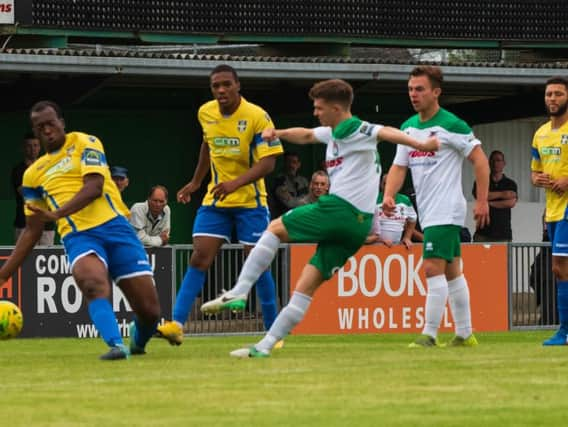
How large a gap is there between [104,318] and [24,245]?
892 mm

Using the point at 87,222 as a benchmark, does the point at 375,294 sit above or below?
below

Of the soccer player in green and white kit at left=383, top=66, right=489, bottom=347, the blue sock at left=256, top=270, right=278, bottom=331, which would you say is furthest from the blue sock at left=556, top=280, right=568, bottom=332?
the blue sock at left=256, top=270, right=278, bottom=331

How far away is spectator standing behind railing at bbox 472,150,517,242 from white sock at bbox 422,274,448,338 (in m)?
9.42

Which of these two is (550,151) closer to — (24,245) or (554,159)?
(554,159)

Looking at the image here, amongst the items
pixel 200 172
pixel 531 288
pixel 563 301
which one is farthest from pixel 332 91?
pixel 531 288

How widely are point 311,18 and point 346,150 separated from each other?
1310 centimetres

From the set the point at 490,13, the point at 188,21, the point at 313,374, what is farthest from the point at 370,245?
the point at 313,374

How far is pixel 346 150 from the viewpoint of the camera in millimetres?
11922

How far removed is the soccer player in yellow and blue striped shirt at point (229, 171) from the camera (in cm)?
1387

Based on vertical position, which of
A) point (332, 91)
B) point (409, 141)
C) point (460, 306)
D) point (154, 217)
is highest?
point (332, 91)

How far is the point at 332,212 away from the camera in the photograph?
11.7 m

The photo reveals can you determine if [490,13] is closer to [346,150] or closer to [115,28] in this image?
[115,28]

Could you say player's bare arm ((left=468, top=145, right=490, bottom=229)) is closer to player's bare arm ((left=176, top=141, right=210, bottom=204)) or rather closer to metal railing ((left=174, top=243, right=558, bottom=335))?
player's bare arm ((left=176, top=141, right=210, bottom=204))

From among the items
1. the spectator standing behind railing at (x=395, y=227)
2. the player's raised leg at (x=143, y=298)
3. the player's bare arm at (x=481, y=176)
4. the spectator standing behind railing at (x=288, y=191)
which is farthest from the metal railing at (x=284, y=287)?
the player's raised leg at (x=143, y=298)
